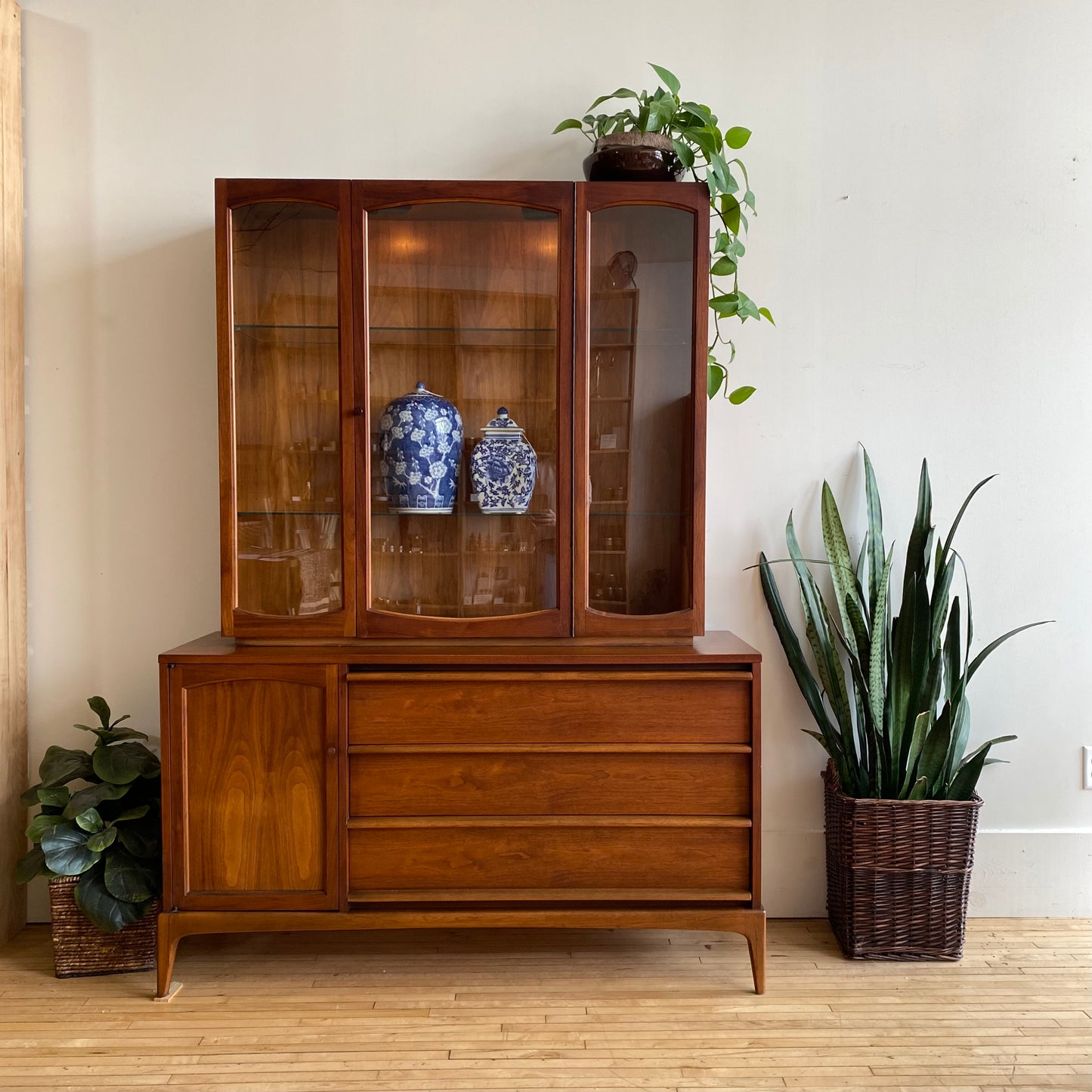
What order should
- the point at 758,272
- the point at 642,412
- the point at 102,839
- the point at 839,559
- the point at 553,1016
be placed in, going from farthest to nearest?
the point at 758,272 < the point at 839,559 < the point at 642,412 < the point at 102,839 < the point at 553,1016

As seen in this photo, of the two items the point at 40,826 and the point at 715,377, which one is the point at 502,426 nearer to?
the point at 715,377

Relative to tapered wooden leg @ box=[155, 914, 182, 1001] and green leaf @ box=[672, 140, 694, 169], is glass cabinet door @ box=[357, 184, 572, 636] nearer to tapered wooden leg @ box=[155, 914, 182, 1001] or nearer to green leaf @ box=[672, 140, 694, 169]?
green leaf @ box=[672, 140, 694, 169]

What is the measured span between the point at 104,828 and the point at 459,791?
0.85 m

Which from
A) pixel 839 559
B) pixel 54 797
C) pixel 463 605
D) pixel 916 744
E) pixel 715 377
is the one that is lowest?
pixel 54 797

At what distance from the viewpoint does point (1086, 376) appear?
2500 millimetres

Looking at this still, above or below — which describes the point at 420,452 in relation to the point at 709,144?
below

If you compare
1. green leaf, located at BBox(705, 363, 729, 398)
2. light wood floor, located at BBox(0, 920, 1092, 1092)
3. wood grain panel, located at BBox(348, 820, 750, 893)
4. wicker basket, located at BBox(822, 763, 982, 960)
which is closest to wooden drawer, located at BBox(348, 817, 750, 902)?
wood grain panel, located at BBox(348, 820, 750, 893)

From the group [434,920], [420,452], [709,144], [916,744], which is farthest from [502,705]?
[709,144]

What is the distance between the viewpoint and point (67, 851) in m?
2.07

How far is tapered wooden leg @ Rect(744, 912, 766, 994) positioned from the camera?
6.70ft

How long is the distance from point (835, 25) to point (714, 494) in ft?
4.29

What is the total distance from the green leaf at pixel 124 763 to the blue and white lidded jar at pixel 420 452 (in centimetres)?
87

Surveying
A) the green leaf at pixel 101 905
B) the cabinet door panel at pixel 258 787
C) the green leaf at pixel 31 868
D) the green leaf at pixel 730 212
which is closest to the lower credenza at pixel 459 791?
the cabinet door panel at pixel 258 787

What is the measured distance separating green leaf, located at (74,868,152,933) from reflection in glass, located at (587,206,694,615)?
129 cm
